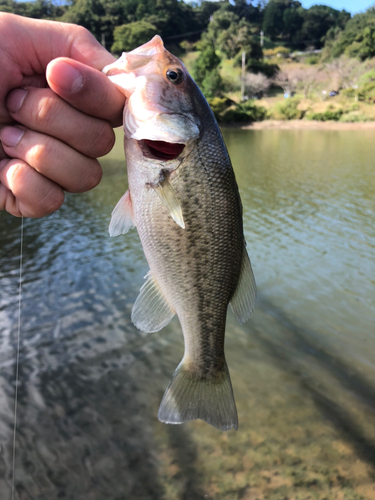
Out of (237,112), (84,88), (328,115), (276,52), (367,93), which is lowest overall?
(237,112)

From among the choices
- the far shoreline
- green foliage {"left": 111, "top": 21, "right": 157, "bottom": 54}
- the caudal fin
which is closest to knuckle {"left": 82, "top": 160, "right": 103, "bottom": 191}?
the caudal fin

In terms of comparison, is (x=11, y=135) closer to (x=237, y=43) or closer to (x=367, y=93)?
(x=367, y=93)

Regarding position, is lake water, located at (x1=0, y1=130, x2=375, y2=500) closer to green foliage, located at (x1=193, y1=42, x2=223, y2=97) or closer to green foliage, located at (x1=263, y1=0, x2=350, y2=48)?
green foliage, located at (x1=193, y1=42, x2=223, y2=97)

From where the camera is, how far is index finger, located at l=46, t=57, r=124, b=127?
4.50 feet

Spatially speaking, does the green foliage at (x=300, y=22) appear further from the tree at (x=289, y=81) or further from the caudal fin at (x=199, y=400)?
the caudal fin at (x=199, y=400)

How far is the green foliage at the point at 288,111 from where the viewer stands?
138 feet

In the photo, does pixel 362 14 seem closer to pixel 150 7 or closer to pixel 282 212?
pixel 150 7

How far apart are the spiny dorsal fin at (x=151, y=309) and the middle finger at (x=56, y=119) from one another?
74cm

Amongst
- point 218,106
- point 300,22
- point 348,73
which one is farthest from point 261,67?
point 300,22

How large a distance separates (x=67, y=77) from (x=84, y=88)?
76 millimetres

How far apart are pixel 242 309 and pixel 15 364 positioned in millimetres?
4113

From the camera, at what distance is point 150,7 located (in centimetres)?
7438

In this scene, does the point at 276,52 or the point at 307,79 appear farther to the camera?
the point at 276,52

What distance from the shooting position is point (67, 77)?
140 centimetres
